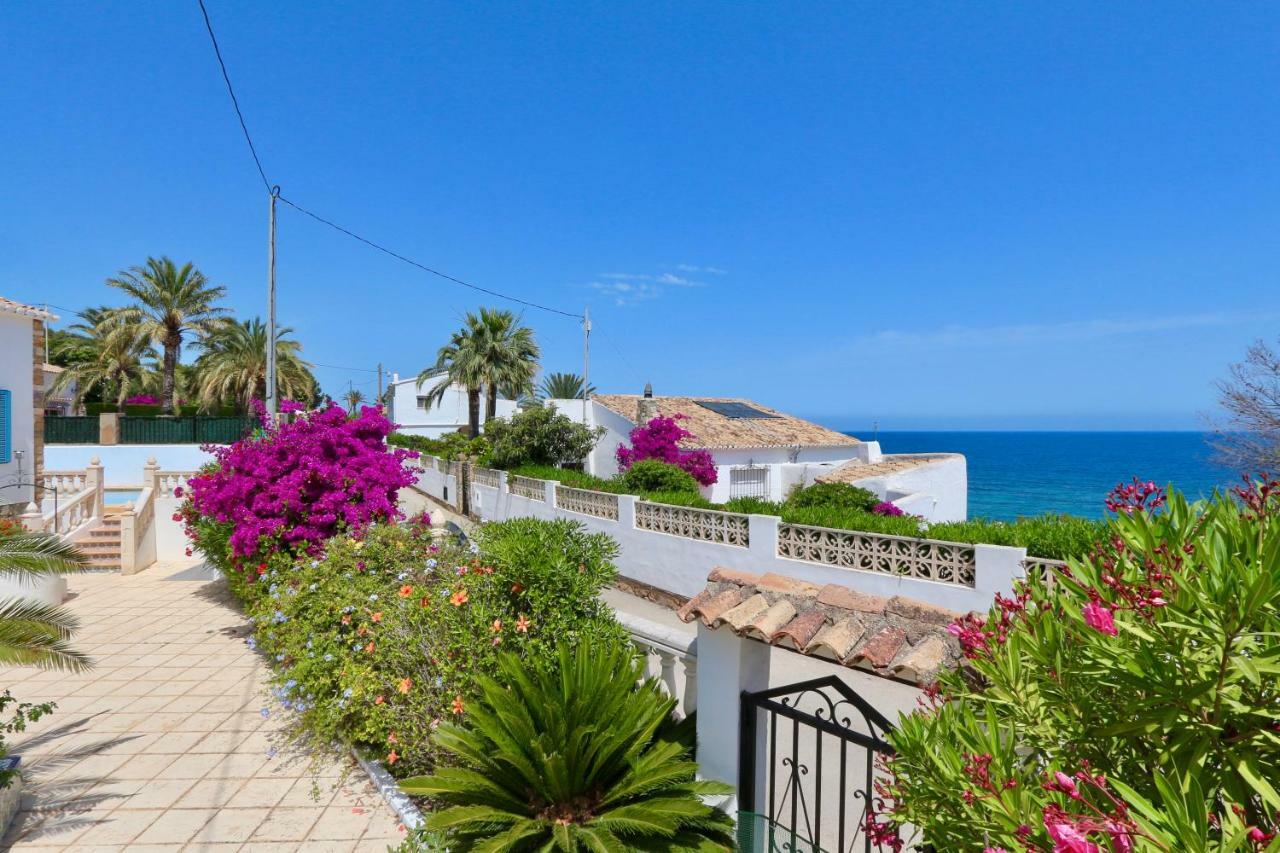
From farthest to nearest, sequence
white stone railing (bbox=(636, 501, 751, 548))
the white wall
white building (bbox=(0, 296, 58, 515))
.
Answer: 1. the white wall
2. white building (bbox=(0, 296, 58, 515))
3. white stone railing (bbox=(636, 501, 751, 548))

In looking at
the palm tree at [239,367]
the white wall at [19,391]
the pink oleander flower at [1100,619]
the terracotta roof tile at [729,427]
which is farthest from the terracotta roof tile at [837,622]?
the palm tree at [239,367]

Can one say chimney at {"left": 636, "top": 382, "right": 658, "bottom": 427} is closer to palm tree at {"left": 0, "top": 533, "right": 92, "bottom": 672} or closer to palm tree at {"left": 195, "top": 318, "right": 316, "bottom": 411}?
palm tree at {"left": 195, "top": 318, "right": 316, "bottom": 411}

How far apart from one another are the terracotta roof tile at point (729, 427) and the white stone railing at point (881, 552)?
1229cm

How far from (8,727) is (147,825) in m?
1.18

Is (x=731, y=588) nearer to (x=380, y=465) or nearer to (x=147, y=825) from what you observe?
(x=147, y=825)

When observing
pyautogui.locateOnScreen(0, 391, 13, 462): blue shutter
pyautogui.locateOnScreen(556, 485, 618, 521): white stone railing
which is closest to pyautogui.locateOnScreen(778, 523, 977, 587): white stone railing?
pyautogui.locateOnScreen(556, 485, 618, 521): white stone railing

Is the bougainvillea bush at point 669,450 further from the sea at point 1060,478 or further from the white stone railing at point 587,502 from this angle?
the sea at point 1060,478

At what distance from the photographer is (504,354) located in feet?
90.3

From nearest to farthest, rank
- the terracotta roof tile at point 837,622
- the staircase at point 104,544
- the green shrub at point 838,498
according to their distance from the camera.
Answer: the terracotta roof tile at point 837,622 < the staircase at point 104,544 < the green shrub at point 838,498

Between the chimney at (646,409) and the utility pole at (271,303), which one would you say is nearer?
the utility pole at (271,303)

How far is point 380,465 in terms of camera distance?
9672 millimetres

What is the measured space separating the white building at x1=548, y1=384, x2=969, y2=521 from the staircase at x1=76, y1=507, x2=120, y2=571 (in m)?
14.3

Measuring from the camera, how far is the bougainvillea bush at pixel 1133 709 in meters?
1.09

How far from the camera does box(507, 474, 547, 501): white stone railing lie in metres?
18.5
